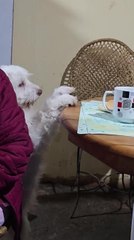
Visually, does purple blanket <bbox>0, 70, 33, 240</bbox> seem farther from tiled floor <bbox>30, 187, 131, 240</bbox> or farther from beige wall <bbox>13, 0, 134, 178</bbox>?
beige wall <bbox>13, 0, 134, 178</bbox>

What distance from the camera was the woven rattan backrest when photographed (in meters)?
1.97

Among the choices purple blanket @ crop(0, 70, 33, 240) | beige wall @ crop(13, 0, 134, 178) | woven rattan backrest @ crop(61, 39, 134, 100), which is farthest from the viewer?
beige wall @ crop(13, 0, 134, 178)

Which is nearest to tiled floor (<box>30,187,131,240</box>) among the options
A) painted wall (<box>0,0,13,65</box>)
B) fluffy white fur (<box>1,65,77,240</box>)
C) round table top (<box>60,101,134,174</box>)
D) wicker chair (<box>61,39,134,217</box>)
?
fluffy white fur (<box>1,65,77,240</box>)

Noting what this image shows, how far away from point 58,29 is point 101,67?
0.37 m

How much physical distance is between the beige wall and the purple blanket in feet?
3.77

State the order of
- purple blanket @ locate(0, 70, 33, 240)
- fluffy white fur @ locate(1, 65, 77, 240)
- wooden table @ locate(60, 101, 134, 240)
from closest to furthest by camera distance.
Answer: wooden table @ locate(60, 101, 134, 240) → purple blanket @ locate(0, 70, 33, 240) → fluffy white fur @ locate(1, 65, 77, 240)

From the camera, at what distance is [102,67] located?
2008mm

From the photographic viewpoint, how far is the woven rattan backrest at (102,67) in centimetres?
197

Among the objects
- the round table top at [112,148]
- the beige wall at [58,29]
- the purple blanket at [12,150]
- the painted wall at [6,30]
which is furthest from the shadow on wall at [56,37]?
the round table top at [112,148]

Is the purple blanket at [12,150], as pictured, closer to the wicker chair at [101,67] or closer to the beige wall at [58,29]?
the wicker chair at [101,67]

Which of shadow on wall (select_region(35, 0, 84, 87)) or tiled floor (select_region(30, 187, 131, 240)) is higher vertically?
shadow on wall (select_region(35, 0, 84, 87))

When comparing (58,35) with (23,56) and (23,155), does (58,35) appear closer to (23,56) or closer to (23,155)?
(23,56)

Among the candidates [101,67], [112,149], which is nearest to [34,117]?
[101,67]

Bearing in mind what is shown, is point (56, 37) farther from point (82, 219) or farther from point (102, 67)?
point (82, 219)
